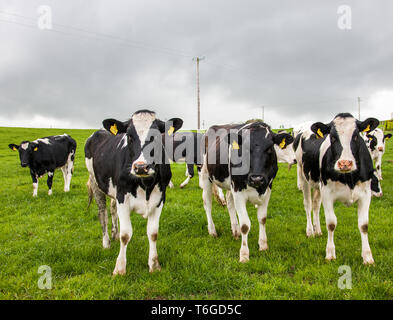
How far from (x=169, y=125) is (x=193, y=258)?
2328 millimetres

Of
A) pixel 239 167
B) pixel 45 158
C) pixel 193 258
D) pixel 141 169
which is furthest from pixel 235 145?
pixel 45 158

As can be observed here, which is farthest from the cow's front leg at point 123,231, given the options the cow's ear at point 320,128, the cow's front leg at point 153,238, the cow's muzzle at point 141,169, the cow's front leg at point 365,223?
the cow's front leg at point 365,223

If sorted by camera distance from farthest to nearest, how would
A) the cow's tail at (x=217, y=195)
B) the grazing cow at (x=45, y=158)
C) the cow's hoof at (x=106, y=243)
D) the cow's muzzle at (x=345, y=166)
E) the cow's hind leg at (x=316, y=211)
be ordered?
1. the grazing cow at (x=45, y=158)
2. the cow's tail at (x=217, y=195)
3. the cow's hind leg at (x=316, y=211)
4. the cow's hoof at (x=106, y=243)
5. the cow's muzzle at (x=345, y=166)

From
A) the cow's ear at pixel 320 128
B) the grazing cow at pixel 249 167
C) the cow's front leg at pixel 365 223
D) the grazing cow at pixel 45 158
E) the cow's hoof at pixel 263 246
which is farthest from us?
the grazing cow at pixel 45 158

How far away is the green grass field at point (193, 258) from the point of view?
4227mm

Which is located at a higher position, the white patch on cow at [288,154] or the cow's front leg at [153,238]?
the white patch on cow at [288,154]

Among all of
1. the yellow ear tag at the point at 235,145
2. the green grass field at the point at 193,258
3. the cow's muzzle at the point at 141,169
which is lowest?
the green grass field at the point at 193,258

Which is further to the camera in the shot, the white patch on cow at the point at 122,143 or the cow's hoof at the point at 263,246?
the cow's hoof at the point at 263,246

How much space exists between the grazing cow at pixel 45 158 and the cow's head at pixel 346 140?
1083 centimetres

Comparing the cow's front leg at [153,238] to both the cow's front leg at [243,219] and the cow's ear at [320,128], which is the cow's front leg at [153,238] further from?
the cow's ear at [320,128]

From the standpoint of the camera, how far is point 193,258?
5.28 m

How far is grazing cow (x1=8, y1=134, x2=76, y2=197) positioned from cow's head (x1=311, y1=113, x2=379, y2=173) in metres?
10.8
